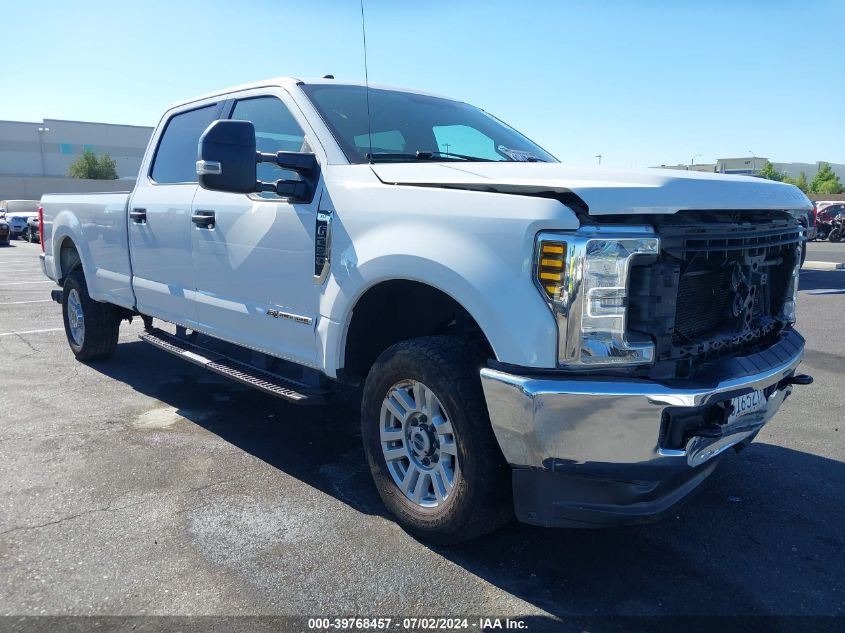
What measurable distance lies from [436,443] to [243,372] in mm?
1615

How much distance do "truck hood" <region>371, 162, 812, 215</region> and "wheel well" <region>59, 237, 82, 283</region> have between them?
4416mm

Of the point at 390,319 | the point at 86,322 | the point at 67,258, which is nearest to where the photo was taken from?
the point at 390,319

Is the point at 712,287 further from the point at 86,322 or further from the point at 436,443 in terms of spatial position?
the point at 86,322

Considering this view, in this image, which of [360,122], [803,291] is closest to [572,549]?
[360,122]

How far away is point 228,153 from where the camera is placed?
334 centimetres

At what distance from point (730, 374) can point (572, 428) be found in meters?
0.69

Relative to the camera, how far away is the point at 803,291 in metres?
12.0

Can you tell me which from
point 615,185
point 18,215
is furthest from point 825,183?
point 615,185

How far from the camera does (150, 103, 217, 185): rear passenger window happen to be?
16.0ft

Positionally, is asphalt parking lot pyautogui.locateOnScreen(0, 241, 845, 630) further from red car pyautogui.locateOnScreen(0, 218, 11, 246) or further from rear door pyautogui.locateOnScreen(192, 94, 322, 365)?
red car pyautogui.locateOnScreen(0, 218, 11, 246)

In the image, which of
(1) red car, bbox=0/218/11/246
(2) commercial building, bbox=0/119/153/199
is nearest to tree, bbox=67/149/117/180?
(2) commercial building, bbox=0/119/153/199

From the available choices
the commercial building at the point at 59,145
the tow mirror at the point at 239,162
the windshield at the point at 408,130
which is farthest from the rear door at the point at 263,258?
the commercial building at the point at 59,145

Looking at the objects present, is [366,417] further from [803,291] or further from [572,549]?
[803,291]

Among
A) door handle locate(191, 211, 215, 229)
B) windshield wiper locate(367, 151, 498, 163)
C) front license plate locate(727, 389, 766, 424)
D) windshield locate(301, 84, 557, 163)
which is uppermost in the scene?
windshield locate(301, 84, 557, 163)
